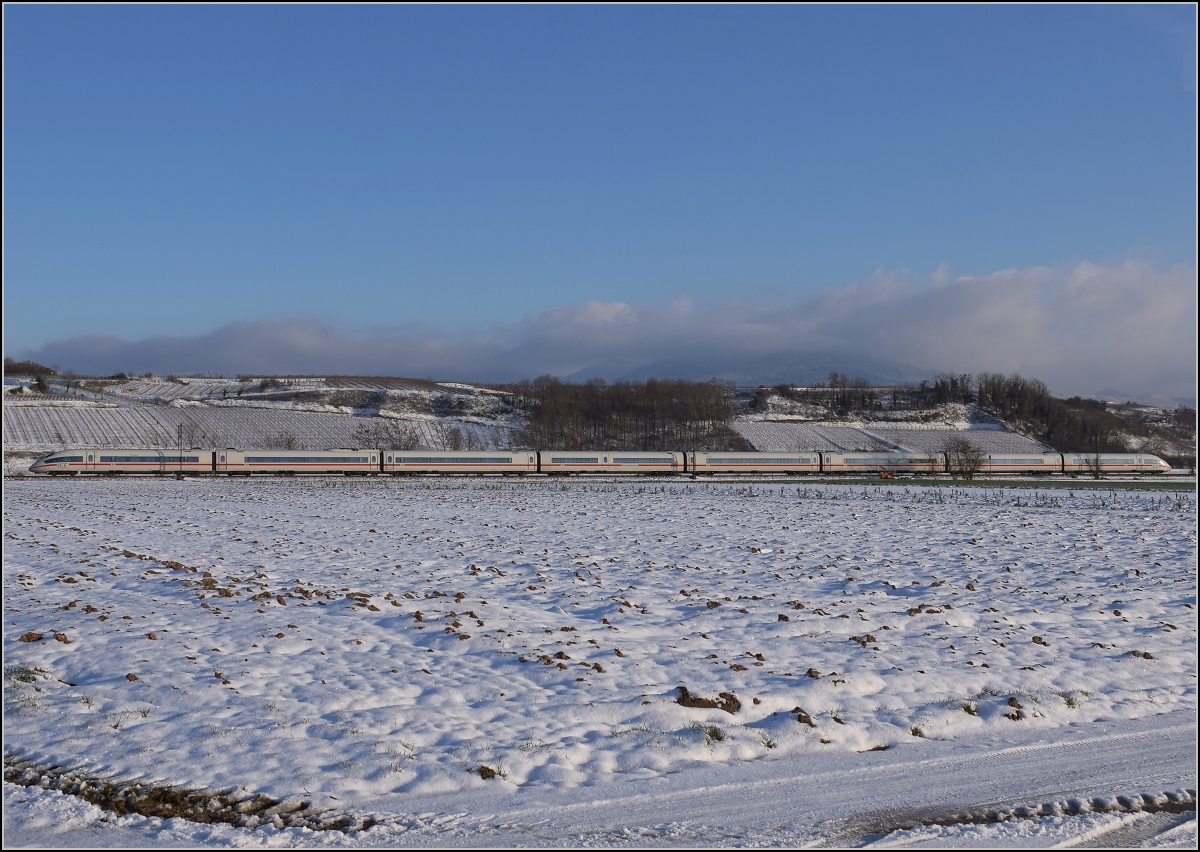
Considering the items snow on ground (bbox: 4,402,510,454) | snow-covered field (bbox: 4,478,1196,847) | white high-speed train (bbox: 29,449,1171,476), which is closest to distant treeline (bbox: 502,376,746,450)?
snow on ground (bbox: 4,402,510,454)

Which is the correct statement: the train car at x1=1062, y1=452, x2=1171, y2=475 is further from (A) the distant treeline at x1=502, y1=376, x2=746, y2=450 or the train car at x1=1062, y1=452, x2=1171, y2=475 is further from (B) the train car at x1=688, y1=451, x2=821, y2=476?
(A) the distant treeline at x1=502, y1=376, x2=746, y2=450

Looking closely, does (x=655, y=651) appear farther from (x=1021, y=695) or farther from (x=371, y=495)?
(x=371, y=495)

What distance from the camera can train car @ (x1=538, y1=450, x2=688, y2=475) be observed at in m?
66.9

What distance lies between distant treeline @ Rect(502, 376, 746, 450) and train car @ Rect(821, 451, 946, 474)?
1418 inches

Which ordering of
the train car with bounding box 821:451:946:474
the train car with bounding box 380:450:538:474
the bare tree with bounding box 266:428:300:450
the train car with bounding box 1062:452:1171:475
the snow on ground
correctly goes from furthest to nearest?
the bare tree with bounding box 266:428:300:450, the snow on ground, the train car with bounding box 1062:452:1171:475, the train car with bounding box 821:451:946:474, the train car with bounding box 380:450:538:474

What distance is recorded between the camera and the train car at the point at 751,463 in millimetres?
69125

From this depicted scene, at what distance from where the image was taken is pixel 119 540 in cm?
1911

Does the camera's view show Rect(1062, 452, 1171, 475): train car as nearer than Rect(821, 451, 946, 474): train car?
No

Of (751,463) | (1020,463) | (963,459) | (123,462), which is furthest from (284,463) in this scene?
(1020,463)

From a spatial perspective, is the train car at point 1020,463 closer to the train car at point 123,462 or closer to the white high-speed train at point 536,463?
the white high-speed train at point 536,463

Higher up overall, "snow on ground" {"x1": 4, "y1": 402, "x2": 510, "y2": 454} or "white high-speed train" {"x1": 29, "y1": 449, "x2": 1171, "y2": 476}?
"snow on ground" {"x1": 4, "y1": 402, "x2": 510, "y2": 454}

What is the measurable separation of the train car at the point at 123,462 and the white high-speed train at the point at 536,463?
57 mm

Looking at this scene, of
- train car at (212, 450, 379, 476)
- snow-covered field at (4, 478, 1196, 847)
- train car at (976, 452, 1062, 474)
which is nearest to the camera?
snow-covered field at (4, 478, 1196, 847)

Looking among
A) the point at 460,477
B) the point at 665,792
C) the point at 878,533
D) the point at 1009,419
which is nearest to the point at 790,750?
the point at 665,792
